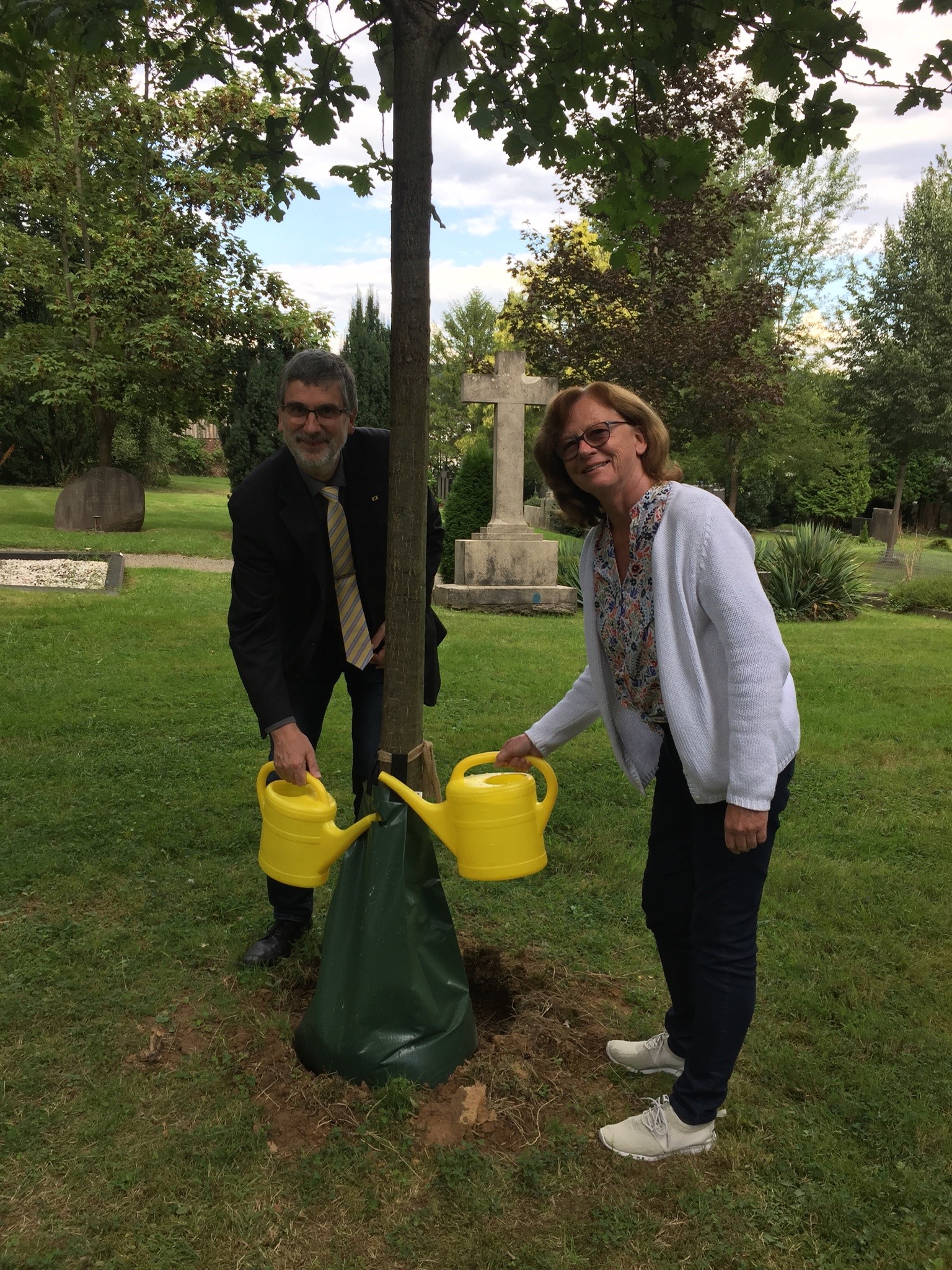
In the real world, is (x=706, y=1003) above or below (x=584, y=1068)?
above

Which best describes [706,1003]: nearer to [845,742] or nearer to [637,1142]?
[637,1142]

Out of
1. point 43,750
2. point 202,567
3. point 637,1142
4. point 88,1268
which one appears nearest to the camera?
point 88,1268

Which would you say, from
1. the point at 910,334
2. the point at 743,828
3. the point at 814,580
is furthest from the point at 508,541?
the point at 910,334

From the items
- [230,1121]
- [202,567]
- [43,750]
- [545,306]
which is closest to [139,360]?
[202,567]

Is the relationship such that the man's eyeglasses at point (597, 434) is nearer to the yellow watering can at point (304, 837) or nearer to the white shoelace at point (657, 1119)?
the yellow watering can at point (304, 837)

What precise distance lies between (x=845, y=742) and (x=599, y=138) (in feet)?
13.1

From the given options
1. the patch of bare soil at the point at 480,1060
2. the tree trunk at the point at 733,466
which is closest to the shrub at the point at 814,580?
the tree trunk at the point at 733,466

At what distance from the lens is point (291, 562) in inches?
109

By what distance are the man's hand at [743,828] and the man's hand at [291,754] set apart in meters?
1.13

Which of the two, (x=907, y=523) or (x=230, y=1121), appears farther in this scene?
(x=907, y=523)

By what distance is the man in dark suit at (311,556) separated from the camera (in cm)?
260

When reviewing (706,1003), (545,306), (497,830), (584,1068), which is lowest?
(584,1068)

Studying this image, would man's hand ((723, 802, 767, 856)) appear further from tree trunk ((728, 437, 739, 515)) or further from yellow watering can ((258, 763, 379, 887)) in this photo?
tree trunk ((728, 437, 739, 515))

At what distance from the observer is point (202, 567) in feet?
41.7
